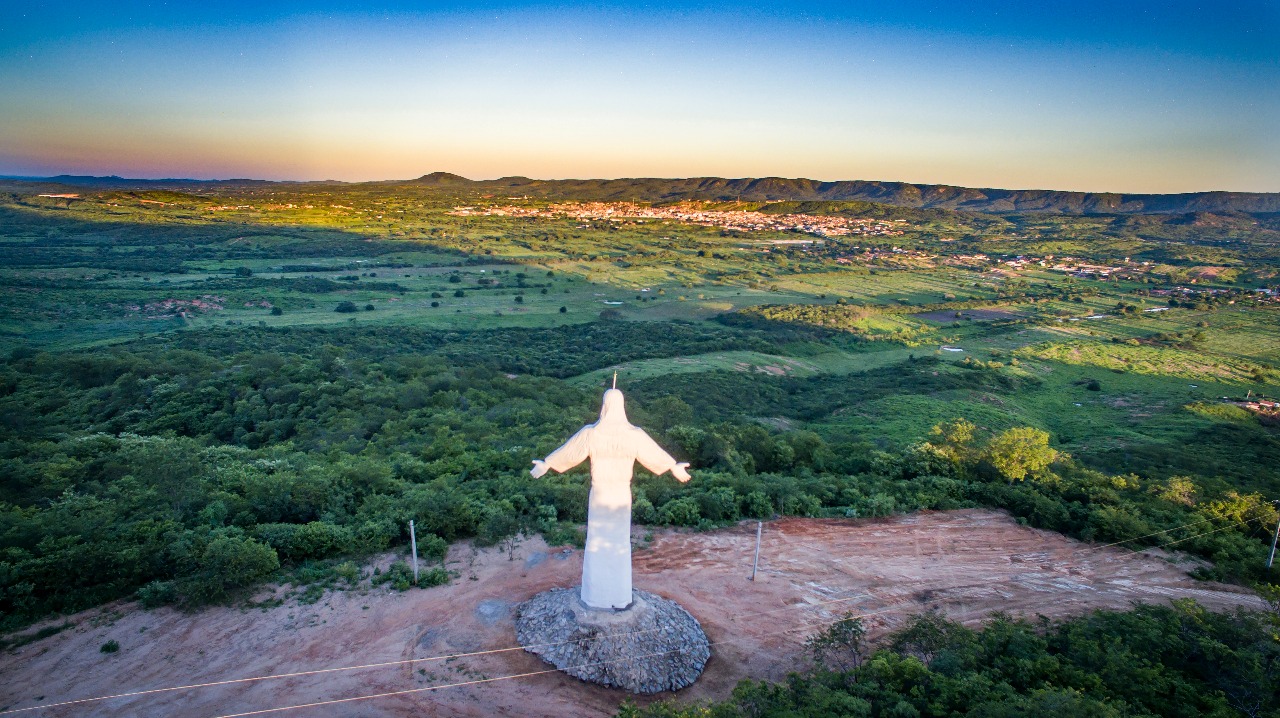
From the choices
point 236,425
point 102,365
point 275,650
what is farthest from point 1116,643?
point 102,365

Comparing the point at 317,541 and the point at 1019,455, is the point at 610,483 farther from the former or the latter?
the point at 1019,455

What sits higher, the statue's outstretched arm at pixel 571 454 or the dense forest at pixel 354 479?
the statue's outstretched arm at pixel 571 454

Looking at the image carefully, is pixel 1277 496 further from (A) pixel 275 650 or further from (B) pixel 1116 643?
(A) pixel 275 650

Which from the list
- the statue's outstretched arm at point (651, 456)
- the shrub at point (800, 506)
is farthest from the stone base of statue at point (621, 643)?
the shrub at point (800, 506)

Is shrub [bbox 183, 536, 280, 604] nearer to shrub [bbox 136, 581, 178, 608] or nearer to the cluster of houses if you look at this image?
shrub [bbox 136, 581, 178, 608]

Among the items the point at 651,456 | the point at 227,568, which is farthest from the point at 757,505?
the point at 227,568

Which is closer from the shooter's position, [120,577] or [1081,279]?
[120,577]

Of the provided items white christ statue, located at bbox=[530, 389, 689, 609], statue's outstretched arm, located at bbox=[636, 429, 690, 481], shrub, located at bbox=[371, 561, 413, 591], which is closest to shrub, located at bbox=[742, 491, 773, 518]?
white christ statue, located at bbox=[530, 389, 689, 609]

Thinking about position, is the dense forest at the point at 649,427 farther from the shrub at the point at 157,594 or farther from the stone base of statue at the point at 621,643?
the stone base of statue at the point at 621,643
